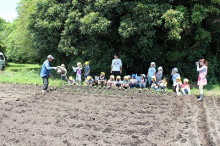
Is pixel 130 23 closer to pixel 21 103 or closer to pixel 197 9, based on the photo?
pixel 197 9

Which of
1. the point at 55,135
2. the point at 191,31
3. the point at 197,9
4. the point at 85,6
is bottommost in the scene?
the point at 55,135

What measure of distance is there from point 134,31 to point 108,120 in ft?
20.7

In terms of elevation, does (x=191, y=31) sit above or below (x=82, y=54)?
above

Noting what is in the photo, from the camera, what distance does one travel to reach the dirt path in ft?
15.4

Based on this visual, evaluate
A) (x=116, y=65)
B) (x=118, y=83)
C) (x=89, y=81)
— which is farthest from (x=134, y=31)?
(x=89, y=81)

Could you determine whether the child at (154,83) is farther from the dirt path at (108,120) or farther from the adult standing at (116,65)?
the adult standing at (116,65)

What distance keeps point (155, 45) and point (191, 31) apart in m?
2.04

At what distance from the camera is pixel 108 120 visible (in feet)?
19.3

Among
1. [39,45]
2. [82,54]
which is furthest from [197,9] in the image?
[39,45]

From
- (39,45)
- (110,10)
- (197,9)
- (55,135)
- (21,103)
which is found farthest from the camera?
(39,45)

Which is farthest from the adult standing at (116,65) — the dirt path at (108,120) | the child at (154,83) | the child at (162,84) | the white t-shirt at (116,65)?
the dirt path at (108,120)

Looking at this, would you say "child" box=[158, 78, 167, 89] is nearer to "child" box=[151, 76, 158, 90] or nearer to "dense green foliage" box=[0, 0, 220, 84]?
"child" box=[151, 76, 158, 90]

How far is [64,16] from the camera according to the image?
14172 mm

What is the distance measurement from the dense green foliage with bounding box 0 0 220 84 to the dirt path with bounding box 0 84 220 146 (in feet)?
12.6
